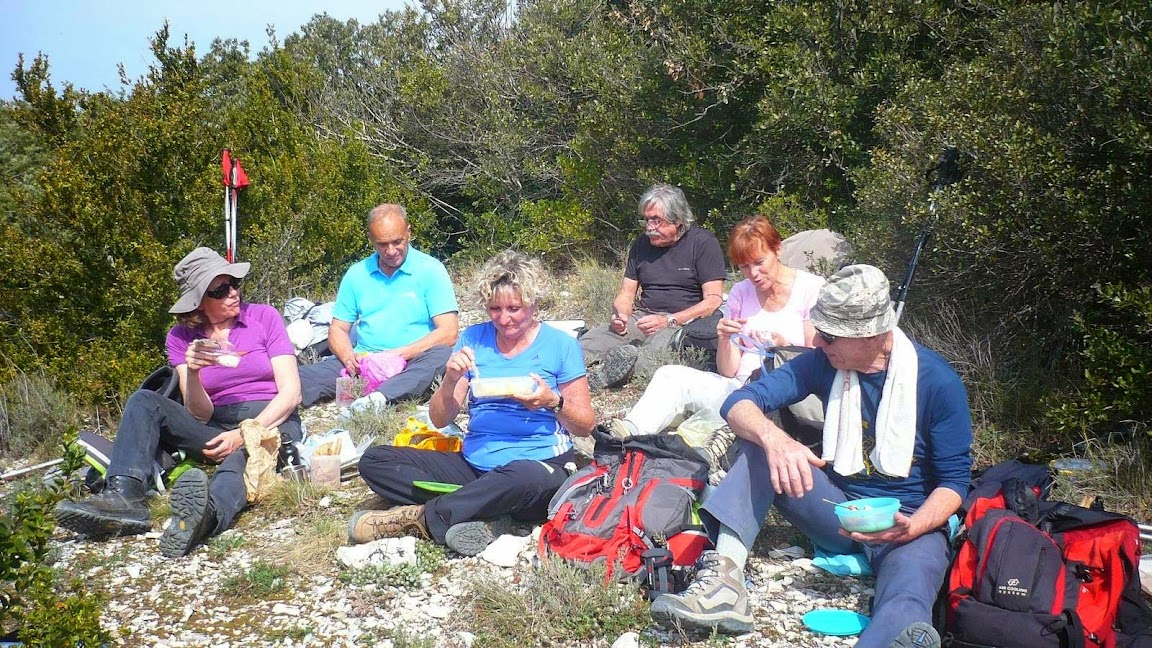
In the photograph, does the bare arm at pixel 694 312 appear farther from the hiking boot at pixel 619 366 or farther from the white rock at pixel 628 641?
the white rock at pixel 628 641

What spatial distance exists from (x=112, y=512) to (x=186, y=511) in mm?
396

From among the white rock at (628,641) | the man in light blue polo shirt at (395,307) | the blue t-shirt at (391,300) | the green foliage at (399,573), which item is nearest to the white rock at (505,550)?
the green foliage at (399,573)

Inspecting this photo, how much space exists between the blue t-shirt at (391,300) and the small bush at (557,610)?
2888 millimetres

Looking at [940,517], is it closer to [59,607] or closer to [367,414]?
[59,607]

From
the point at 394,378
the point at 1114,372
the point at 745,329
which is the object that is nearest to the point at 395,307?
the point at 394,378

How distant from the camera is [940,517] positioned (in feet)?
10.3

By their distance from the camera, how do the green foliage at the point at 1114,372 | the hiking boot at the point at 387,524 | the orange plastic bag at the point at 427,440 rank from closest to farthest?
the hiking boot at the point at 387,524
the green foliage at the point at 1114,372
the orange plastic bag at the point at 427,440

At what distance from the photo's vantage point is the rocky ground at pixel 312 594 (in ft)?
11.0

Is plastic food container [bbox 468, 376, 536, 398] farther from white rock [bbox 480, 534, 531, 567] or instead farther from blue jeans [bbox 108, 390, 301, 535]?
blue jeans [bbox 108, 390, 301, 535]

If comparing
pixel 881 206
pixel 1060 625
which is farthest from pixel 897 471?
pixel 881 206

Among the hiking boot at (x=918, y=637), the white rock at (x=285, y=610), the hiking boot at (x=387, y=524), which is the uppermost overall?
the hiking boot at (x=387, y=524)

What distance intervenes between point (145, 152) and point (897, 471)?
525 cm

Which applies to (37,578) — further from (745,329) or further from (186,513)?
(745,329)

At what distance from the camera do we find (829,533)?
3.49 meters
